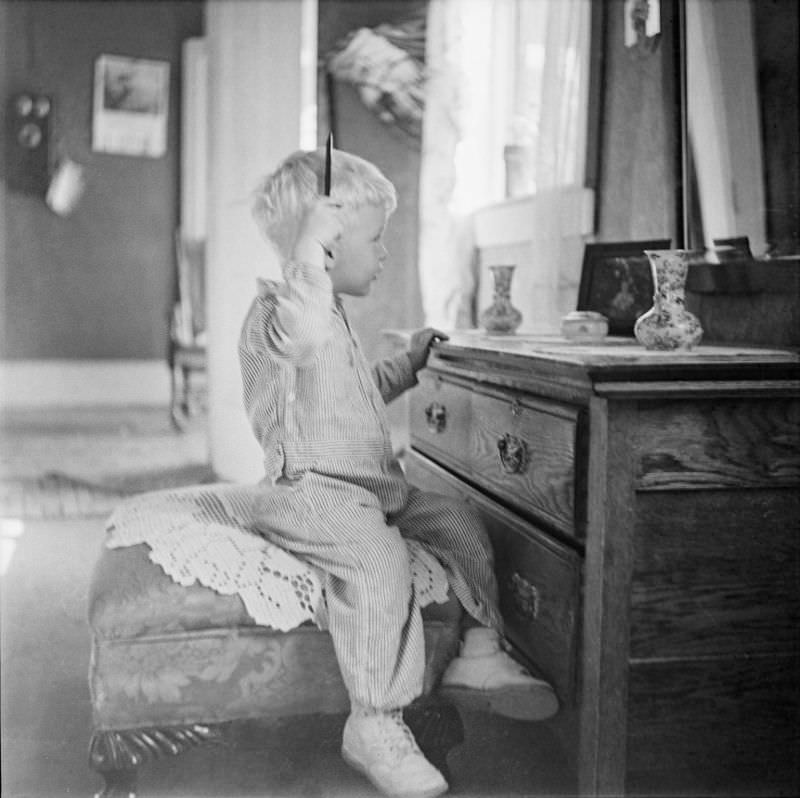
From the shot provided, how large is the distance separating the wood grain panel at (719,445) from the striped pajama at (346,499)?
0.44m

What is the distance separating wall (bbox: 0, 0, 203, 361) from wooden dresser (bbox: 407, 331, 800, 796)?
591 centimetres

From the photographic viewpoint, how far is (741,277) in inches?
74.2

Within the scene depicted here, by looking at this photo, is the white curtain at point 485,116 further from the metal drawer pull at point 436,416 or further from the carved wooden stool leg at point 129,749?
the carved wooden stool leg at point 129,749

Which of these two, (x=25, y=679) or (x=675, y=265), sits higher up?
(x=675, y=265)

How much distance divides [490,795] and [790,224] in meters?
1.05

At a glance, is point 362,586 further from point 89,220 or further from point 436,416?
point 89,220

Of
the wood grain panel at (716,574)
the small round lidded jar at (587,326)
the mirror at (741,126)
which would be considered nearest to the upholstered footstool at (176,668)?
the wood grain panel at (716,574)

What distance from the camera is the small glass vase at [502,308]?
2.26 metres

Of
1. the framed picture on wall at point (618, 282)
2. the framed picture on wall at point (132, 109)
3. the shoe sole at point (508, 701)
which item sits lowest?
the shoe sole at point (508, 701)

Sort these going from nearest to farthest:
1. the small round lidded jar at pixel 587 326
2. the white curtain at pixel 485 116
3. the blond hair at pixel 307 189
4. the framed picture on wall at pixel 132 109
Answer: the blond hair at pixel 307 189 → the small round lidded jar at pixel 587 326 → the white curtain at pixel 485 116 → the framed picture on wall at pixel 132 109

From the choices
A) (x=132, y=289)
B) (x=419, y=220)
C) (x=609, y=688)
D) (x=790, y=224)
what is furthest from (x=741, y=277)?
(x=132, y=289)

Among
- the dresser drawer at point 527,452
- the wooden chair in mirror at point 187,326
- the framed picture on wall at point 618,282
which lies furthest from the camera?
the wooden chair in mirror at point 187,326

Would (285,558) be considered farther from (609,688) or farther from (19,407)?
(19,407)

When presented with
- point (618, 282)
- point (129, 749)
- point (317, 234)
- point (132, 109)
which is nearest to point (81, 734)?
point (129, 749)
